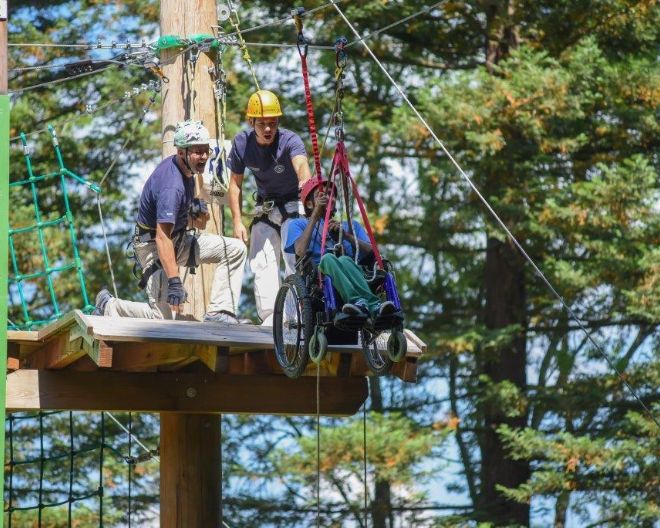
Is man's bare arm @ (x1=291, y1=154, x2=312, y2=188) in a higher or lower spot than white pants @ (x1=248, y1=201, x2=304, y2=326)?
higher

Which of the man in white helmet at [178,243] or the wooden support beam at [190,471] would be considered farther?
the wooden support beam at [190,471]

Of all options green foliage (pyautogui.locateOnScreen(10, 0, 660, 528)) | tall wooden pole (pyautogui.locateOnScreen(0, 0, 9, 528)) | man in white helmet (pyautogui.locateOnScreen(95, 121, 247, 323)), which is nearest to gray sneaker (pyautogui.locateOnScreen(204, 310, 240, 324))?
man in white helmet (pyautogui.locateOnScreen(95, 121, 247, 323))

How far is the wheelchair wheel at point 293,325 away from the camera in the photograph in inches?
243

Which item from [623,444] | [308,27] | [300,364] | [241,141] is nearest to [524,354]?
[623,444]

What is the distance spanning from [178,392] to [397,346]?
→ 1.58 meters

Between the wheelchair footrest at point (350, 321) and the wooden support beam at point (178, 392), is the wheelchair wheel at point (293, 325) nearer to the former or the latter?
the wheelchair footrest at point (350, 321)

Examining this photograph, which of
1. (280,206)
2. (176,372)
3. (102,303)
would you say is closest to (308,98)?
(280,206)

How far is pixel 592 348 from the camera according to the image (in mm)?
15898

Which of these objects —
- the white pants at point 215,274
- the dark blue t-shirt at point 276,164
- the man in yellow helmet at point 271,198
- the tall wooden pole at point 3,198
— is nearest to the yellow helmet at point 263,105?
the man in yellow helmet at point 271,198

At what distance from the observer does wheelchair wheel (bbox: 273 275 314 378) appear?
618 cm

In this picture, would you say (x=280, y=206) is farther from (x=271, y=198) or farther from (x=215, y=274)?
(x=215, y=274)

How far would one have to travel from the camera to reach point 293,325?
6270 millimetres

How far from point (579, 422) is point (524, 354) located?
1.31m

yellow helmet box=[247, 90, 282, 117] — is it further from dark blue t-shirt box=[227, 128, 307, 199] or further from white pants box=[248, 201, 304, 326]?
white pants box=[248, 201, 304, 326]
